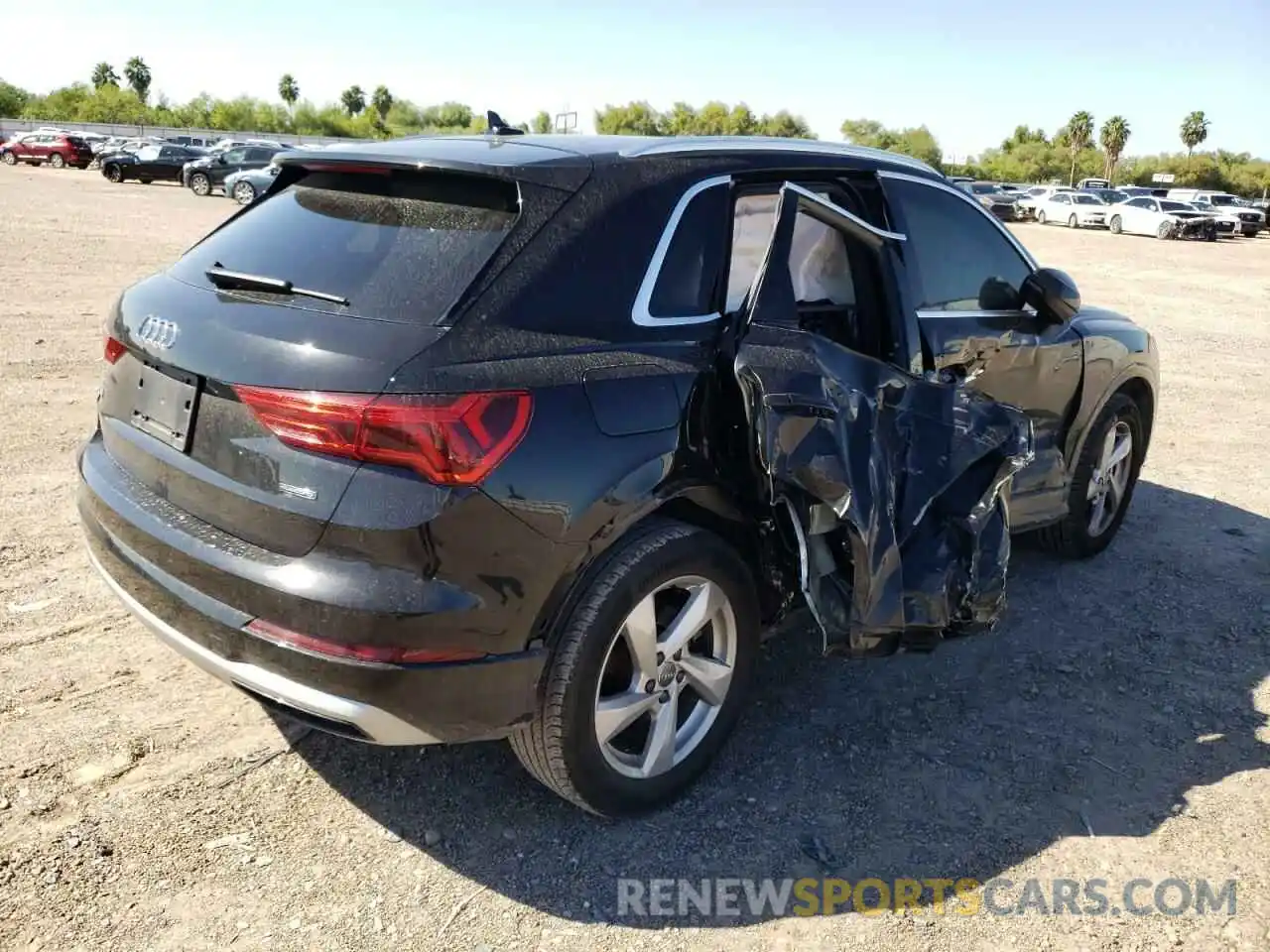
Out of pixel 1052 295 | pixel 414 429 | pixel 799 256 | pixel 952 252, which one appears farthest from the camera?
pixel 1052 295

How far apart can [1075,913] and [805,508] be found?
1330 millimetres

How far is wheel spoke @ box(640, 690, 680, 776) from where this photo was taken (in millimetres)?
2975

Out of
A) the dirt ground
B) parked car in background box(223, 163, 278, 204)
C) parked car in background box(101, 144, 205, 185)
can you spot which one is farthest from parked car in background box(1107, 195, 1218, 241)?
the dirt ground

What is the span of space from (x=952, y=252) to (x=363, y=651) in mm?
2877

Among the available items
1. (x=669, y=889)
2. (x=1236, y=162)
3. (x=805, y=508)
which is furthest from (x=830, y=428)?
(x=1236, y=162)

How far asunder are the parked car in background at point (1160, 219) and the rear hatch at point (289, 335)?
127 ft

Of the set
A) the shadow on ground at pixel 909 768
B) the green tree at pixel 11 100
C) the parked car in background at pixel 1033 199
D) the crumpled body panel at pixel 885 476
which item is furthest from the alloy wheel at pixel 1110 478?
the green tree at pixel 11 100

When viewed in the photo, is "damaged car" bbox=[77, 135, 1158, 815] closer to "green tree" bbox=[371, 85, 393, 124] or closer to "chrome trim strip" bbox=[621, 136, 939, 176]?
"chrome trim strip" bbox=[621, 136, 939, 176]

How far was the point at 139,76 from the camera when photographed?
374 feet

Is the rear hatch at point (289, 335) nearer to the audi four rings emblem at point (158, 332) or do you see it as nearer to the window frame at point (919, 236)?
the audi four rings emblem at point (158, 332)

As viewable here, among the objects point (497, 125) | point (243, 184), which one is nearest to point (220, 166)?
point (243, 184)

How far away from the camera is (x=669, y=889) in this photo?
2.74 meters

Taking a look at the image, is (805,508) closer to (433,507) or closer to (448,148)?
(433,507)

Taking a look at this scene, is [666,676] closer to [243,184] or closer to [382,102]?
[243,184]
